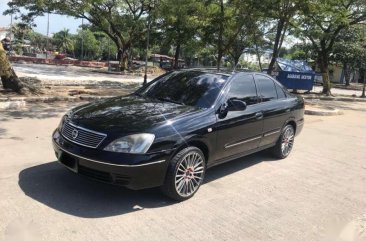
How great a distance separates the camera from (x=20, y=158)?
20.5 ft

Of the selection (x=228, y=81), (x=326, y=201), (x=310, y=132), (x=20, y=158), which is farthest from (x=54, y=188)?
(x=310, y=132)

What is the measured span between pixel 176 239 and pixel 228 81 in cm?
265

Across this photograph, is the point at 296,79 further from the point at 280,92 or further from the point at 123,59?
the point at 123,59

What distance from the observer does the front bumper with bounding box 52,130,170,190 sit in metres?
4.49

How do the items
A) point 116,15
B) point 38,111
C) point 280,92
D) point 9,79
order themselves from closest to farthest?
1. point 280,92
2. point 38,111
3. point 9,79
4. point 116,15

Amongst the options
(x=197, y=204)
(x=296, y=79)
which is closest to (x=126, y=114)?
(x=197, y=204)

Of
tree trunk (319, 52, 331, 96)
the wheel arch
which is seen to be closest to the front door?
the wheel arch

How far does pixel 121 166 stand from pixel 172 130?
2.44 feet

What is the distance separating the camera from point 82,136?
15.6 ft

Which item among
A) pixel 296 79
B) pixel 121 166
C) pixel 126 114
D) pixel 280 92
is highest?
pixel 296 79

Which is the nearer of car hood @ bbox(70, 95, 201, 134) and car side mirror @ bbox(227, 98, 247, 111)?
car hood @ bbox(70, 95, 201, 134)

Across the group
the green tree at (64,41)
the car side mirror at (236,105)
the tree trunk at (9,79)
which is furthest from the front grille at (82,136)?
the green tree at (64,41)

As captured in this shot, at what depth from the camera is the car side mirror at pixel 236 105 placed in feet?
18.5

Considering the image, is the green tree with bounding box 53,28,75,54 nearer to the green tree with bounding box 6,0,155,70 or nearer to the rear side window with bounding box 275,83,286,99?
the green tree with bounding box 6,0,155,70
